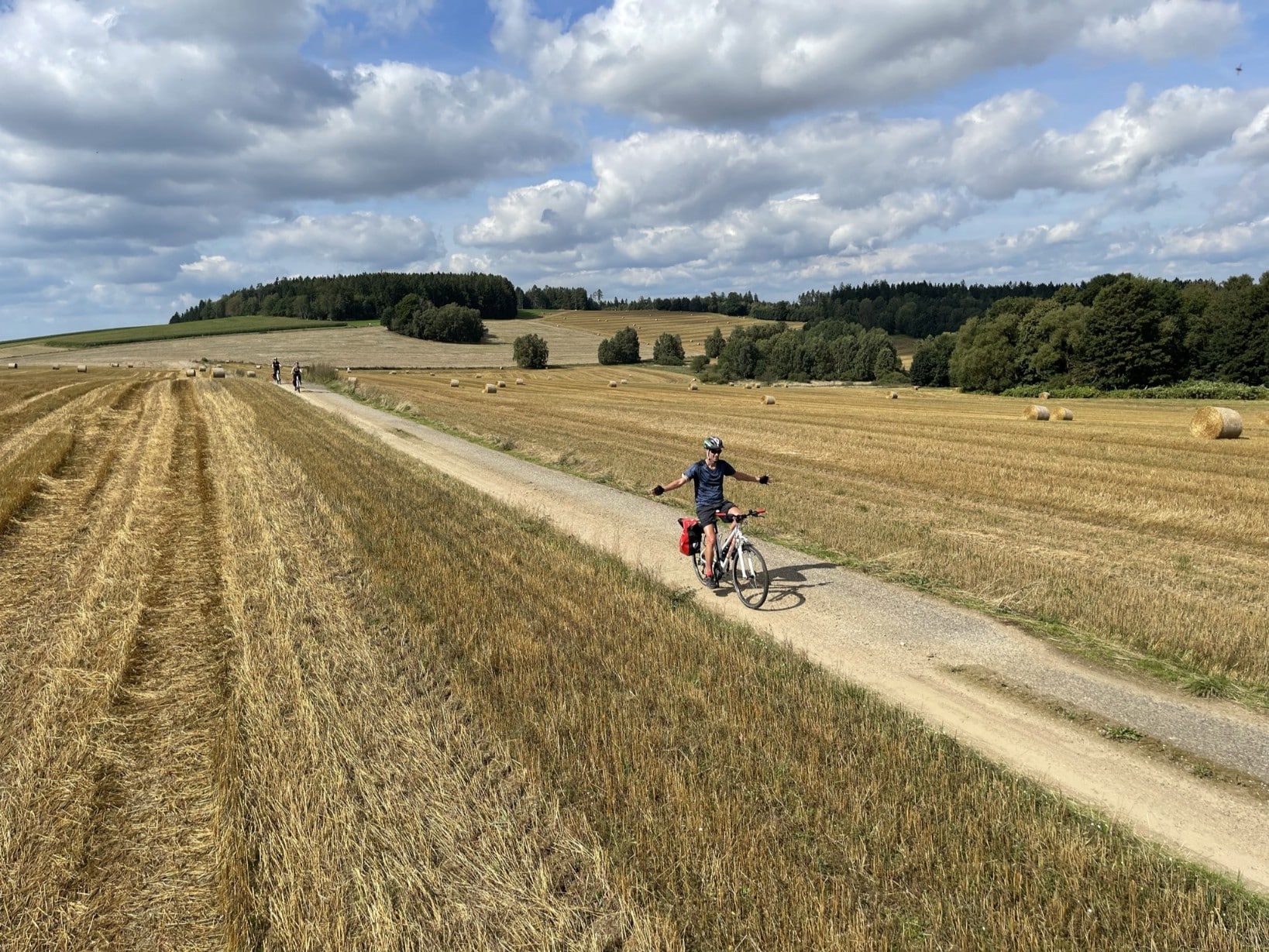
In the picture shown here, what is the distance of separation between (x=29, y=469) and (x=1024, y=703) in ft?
72.7

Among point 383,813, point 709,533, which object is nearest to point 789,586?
point 709,533

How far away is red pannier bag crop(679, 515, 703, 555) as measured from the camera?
1117cm

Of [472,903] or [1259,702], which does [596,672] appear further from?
[1259,702]

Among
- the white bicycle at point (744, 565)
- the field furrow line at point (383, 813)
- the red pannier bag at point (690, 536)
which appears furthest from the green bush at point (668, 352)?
the field furrow line at point (383, 813)

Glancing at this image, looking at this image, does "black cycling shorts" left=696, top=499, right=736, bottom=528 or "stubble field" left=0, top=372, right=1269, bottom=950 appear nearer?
"stubble field" left=0, top=372, right=1269, bottom=950

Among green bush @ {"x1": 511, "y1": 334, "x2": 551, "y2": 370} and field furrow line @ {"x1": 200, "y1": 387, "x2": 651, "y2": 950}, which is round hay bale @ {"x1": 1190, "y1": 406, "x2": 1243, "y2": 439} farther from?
green bush @ {"x1": 511, "y1": 334, "x2": 551, "y2": 370}

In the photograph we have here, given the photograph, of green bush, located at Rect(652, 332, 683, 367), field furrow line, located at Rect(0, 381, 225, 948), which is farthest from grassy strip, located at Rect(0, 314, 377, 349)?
field furrow line, located at Rect(0, 381, 225, 948)

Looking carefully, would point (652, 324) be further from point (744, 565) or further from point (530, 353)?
point (744, 565)

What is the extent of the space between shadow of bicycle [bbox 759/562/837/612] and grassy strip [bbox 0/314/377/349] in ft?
443

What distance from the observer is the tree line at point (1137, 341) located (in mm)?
65500

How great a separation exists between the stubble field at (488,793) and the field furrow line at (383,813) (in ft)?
0.07

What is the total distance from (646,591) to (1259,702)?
22.3ft

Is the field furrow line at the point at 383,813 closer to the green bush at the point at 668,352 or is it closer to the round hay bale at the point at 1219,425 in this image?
the round hay bale at the point at 1219,425

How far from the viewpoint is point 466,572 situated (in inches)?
424
